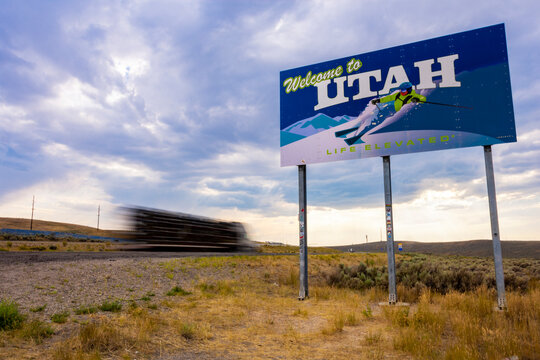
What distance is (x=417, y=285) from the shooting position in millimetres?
12188

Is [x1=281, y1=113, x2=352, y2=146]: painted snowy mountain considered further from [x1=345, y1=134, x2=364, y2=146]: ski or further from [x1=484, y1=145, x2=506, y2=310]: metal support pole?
[x1=484, y1=145, x2=506, y2=310]: metal support pole

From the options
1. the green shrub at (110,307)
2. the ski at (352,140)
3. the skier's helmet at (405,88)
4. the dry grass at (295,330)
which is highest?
the skier's helmet at (405,88)

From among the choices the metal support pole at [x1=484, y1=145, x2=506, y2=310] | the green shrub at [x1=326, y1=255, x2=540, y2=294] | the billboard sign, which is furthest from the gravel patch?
the metal support pole at [x1=484, y1=145, x2=506, y2=310]

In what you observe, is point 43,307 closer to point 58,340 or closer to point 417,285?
point 58,340

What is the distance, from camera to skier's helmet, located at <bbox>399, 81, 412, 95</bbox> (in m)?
11.2

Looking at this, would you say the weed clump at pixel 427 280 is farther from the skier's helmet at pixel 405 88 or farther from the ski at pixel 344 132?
the skier's helmet at pixel 405 88

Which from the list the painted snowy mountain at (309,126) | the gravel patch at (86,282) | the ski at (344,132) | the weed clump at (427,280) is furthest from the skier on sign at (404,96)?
the gravel patch at (86,282)

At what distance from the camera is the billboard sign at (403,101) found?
10266mm

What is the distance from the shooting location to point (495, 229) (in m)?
9.73

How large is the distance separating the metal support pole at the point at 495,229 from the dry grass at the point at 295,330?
33cm

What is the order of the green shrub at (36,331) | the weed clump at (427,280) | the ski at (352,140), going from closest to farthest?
1. the green shrub at (36,331)
2. the ski at (352,140)
3. the weed clump at (427,280)

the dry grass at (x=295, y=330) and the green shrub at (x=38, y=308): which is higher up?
the green shrub at (x=38, y=308)

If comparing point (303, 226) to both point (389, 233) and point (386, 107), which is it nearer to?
point (389, 233)

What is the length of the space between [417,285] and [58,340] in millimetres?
10781
